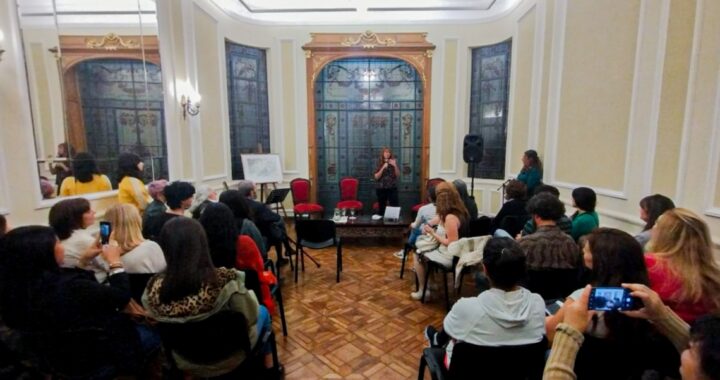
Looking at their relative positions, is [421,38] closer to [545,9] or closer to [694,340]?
[545,9]

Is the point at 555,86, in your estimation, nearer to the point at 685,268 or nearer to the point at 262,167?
the point at 685,268

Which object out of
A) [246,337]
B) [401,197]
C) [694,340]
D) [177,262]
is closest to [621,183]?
[694,340]

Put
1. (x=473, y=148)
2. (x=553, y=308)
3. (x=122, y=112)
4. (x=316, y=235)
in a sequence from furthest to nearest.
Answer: (x=473, y=148), (x=316, y=235), (x=122, y=112), (x=553, y=308)

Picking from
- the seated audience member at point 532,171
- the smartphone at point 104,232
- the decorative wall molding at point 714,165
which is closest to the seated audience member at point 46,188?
the smartphone at point 104,232

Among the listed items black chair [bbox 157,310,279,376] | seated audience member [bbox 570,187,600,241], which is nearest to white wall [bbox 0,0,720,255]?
seated audience member [bbox 570,187,600,241]

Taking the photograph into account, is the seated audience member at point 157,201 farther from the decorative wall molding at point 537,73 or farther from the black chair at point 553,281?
the decorative wall molding at point 537,73

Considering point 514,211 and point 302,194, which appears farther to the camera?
point 302,194

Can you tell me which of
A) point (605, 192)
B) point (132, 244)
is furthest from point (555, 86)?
point (132, 244)

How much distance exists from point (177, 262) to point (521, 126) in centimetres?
521

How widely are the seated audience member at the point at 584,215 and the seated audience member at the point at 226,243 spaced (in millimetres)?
2443

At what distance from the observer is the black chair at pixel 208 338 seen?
1561 mm

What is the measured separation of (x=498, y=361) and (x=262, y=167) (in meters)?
5.31

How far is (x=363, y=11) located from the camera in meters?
6.00

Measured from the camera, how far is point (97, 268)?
2.11 m
